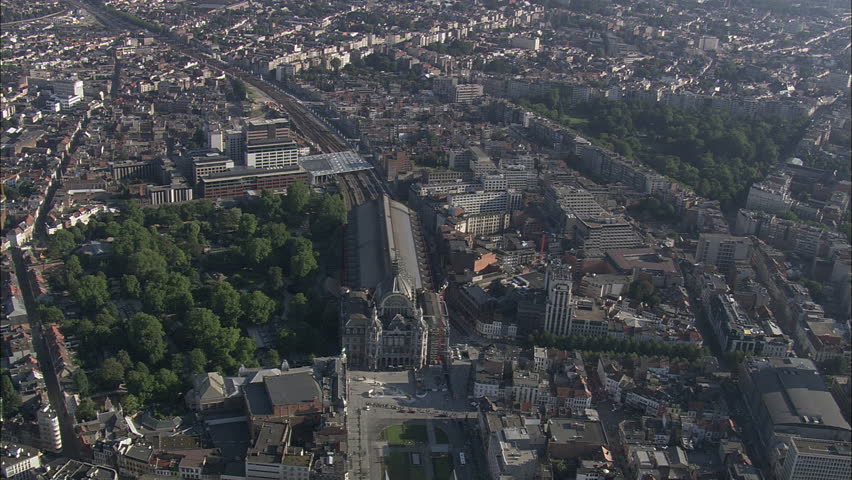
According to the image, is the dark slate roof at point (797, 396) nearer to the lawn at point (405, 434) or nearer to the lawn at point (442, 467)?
the lawn at point (442, 467)

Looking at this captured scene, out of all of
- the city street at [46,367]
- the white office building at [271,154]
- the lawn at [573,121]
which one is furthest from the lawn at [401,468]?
the lawn at [573,121]

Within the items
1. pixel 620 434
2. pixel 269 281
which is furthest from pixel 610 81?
pixel 620 434

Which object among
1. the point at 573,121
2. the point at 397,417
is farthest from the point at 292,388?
the point at 573,121

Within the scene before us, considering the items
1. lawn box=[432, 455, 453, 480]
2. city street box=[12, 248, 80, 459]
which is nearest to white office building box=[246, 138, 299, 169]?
city street box=[12, 248, 80, 459]

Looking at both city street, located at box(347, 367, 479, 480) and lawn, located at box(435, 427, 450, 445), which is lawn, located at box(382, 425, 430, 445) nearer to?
city street, located at box(347, 367, 479, 480)

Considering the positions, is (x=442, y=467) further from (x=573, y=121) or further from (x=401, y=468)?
(x=573, y=121)
